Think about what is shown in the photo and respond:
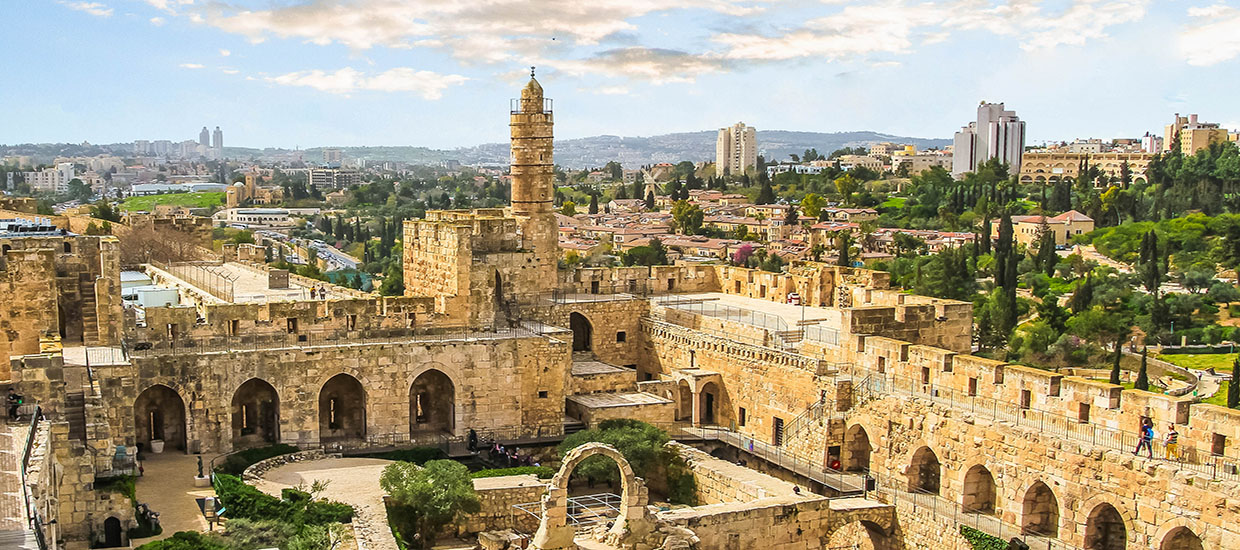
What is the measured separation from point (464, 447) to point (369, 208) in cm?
11459

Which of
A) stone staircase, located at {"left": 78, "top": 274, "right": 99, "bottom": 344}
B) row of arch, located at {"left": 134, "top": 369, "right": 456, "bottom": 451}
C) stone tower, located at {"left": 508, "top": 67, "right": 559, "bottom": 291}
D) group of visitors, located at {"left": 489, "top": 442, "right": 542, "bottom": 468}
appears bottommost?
group of visitors, located at {"left": 489, "top": 442, "right": 542, "bottom": 468}

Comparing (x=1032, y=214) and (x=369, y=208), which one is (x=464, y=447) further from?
(x=369, y=208)

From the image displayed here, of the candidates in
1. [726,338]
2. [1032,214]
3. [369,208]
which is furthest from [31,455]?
[369,208]

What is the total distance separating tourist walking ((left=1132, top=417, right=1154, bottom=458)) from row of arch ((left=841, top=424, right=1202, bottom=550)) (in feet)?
3.34

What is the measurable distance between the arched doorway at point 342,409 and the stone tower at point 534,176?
676cm

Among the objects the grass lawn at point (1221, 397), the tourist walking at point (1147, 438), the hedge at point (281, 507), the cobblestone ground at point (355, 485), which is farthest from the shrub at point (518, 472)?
the grass lawn at point (1221, 397)

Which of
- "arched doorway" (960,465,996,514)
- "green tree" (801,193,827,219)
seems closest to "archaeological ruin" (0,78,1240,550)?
"arched doorway" (960,465,996,514)

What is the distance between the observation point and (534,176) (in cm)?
3100

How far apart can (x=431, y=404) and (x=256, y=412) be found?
3.66 m

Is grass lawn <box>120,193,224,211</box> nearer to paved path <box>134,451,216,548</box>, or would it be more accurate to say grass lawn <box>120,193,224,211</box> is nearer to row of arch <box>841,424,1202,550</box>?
paved path <box>134,451,216,548</box>

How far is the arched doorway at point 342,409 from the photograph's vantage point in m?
25.0

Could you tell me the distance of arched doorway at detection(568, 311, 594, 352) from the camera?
30008mm

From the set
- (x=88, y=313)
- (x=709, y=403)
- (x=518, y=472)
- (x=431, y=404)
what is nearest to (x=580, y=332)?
(x=709, y=403)

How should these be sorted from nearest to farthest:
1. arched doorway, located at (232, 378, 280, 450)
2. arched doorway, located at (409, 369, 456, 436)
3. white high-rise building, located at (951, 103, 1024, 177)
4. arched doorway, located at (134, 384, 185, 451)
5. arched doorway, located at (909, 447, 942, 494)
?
arched doorway, located at (909, 447, 942, 494)
arched doorway, located at (134, 384, 185, 451)
arched doorway, located at (232, 378, 280, 450)
arched doorway, located at (409, 369, 456, 436)
white high-rise building, located at (951, 103, 1024, 177)
